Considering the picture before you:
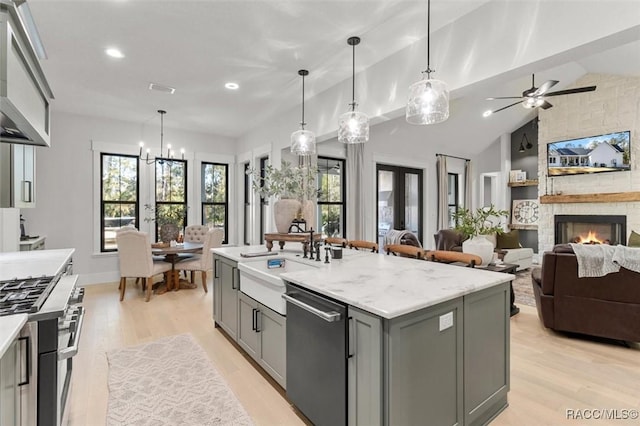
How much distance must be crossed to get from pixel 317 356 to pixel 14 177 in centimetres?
301

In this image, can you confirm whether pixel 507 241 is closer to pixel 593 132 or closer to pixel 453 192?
pixel 453 192

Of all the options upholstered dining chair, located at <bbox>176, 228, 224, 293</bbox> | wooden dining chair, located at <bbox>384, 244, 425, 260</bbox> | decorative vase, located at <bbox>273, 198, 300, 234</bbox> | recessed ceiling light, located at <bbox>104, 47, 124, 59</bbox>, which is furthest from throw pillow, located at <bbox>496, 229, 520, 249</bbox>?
recessed ceiling light, located at <bbox>104, 47, 124, 59</bbox>

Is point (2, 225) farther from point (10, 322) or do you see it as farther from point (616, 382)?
point (616, 382)

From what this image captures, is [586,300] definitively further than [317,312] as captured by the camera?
Yes

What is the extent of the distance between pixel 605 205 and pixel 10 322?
8657mm

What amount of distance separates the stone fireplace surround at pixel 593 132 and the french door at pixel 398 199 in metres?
2.91

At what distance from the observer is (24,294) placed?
4.73 ft

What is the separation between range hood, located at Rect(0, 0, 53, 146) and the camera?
1158 mm

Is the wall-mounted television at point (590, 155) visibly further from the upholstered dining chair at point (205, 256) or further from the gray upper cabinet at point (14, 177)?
the gray upper cabinet at point (14, 177)

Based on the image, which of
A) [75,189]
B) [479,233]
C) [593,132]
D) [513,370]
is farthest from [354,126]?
[593,132]

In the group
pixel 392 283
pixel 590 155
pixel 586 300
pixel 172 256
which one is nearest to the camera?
pixel 392 283

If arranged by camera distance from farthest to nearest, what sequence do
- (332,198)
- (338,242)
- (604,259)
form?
(332,198) → (338,242) → (604,259)

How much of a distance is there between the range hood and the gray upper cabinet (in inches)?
42.2

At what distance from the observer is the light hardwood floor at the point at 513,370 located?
2041mm
